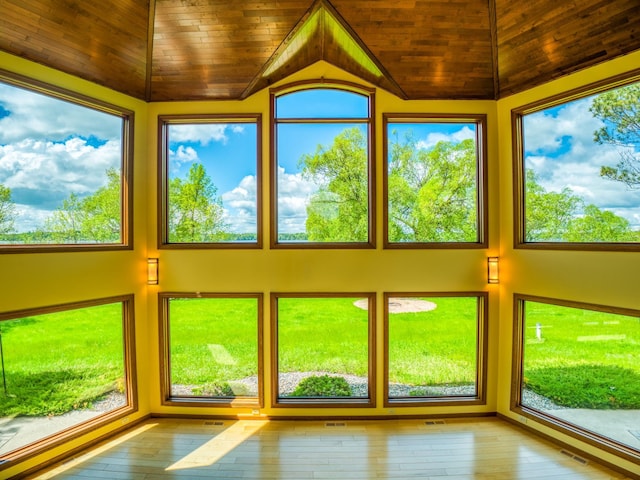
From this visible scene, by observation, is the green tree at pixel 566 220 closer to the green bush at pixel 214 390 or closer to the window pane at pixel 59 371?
the green bush at pixel 214 390

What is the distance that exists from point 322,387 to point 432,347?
64.3 inches

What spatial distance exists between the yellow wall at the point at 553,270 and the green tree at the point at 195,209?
12.9 feet

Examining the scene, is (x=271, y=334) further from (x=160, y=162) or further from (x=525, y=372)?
(x=525, y=372)

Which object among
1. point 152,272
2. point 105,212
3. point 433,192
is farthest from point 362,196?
point 105,212

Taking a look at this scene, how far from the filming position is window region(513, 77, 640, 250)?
3.55 meters

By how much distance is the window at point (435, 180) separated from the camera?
4566mm

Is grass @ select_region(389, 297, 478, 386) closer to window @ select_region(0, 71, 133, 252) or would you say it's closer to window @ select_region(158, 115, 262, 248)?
window @ select_region(158, 115, 262, 248)

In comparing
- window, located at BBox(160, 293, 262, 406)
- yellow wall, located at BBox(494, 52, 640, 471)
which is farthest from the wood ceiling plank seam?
yellow wall, located at BBox(494, 52, 640, 471)

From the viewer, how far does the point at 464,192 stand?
15.2ft

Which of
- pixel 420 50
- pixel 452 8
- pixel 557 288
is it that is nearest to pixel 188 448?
pixel 557 288

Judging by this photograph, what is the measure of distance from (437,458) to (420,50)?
482cm

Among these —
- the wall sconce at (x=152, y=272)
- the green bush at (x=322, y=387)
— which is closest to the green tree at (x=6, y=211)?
the wall sconce at (x=152, y=272)

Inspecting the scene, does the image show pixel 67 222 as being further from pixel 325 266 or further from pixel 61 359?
pixel 325 266

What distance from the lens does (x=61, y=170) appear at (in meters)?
3.87
